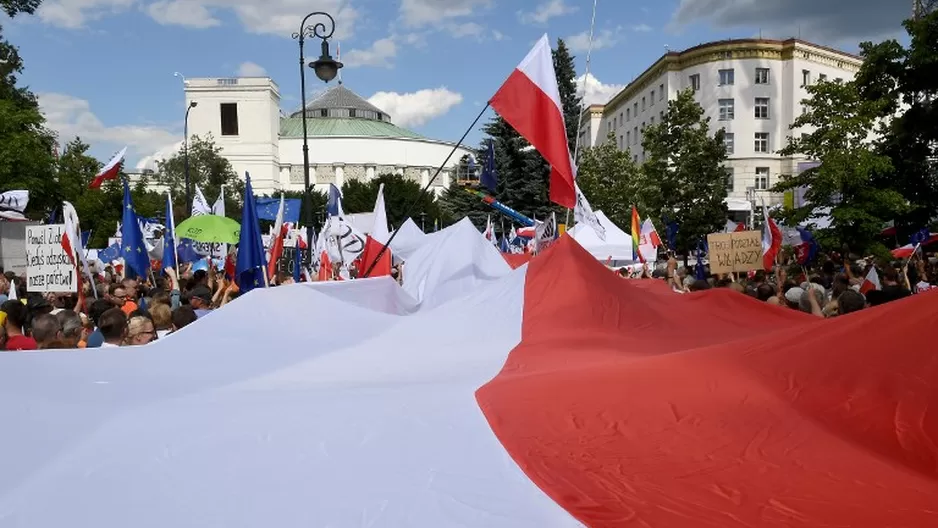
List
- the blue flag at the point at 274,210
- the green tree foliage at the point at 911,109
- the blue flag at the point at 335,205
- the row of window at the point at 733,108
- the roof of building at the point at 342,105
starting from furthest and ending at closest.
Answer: the roof of building at the point at 342,105 → the row of window at the point at 733,108 → the blue flag at the point at 274,210 → the green tree foliage at the point at 911,109 → the blue flag at the point at 335,205

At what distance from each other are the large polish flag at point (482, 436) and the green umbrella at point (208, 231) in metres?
9.62

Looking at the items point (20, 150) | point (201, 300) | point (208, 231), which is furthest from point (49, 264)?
point (20, 150)

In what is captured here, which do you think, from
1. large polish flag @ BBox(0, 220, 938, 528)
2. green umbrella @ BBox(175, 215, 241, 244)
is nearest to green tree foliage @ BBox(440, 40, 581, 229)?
green umbrella @ BBox(175, 215, 241, 244)

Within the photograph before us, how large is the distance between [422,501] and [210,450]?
1028 mm

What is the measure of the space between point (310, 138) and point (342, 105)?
68.2ft

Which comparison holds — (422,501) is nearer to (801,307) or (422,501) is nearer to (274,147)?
(801,307)

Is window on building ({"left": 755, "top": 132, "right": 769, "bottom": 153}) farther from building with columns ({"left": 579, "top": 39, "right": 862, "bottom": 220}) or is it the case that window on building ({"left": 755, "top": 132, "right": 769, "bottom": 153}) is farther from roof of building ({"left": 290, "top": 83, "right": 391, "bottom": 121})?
roof of building ({"left": 290, "top": 83, "right": 391, "bottom": 121})

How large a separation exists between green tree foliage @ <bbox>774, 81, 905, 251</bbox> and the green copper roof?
126860mm

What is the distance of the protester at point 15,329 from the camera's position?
6.14 meters

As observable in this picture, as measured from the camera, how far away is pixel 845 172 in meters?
16.7

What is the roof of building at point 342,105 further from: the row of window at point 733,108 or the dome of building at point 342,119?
the row of window at point 733,108

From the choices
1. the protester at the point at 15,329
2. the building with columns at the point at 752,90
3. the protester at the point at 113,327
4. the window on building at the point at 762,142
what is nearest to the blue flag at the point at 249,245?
the protester at the point at 15,329

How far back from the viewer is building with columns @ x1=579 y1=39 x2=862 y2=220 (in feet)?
197

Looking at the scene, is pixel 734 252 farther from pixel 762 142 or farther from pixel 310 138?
pixel 310 138
